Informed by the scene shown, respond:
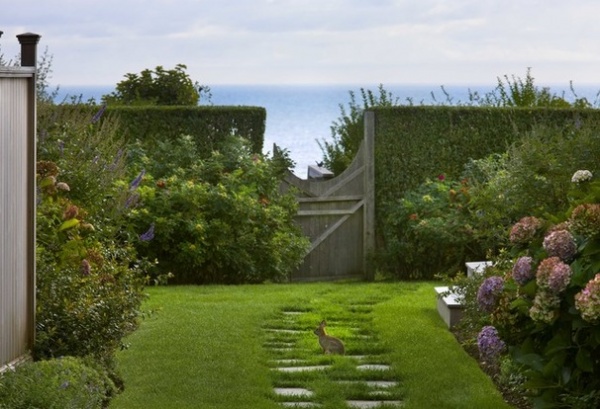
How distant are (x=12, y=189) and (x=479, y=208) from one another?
261 inches

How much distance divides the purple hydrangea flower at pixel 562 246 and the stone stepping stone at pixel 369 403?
165 cm

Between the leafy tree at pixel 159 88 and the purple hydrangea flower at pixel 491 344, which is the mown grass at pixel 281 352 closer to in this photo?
the purple hydrangea flower at pixel 491 344

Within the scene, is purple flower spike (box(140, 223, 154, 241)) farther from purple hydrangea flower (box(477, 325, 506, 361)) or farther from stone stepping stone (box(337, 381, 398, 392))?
purple hydrangea flower (box(477, 325, 506, 361))

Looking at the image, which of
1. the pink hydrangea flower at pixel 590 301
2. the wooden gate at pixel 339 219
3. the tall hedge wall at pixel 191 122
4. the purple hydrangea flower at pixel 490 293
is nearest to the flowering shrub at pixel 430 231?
the wooden gate at pixel 339 219

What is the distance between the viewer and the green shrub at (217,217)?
41.6 ft

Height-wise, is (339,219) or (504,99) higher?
(504,99)

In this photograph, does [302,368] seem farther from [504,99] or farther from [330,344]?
[504,99]

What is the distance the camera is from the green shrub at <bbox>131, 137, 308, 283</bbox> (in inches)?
499

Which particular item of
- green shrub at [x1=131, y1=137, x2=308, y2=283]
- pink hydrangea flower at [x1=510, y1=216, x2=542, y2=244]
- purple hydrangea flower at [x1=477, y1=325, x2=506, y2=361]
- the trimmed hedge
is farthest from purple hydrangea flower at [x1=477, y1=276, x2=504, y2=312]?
the trimmed hedge

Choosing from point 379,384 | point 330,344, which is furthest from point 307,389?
point 330,344

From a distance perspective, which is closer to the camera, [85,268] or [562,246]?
[562,246]

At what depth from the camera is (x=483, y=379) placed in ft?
23.2

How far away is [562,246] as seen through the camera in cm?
525

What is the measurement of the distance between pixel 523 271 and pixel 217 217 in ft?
26.4
